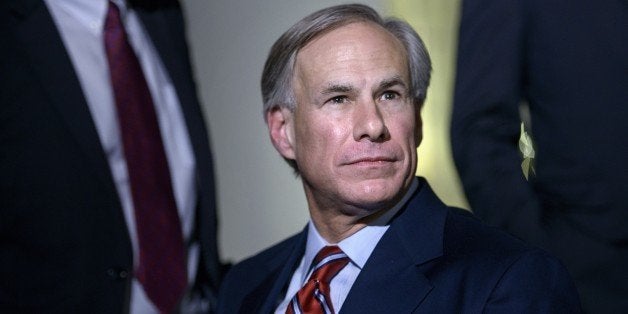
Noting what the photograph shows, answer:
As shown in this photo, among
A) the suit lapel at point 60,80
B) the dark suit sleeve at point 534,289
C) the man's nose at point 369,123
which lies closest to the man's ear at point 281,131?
the man's nose at point 369,123

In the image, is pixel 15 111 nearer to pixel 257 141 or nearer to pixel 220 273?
pixel 220 273

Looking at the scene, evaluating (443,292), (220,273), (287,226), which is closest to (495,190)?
(443,292)

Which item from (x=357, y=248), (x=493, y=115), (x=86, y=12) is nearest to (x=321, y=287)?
(x=357, y=248)

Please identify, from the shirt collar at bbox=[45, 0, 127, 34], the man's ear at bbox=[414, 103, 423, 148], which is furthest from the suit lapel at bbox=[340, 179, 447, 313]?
the shirt collar at bbox=[45, 0, 127, 34]

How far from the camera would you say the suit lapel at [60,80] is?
8.20ft

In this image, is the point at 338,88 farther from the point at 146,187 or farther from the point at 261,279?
the point at 146,187

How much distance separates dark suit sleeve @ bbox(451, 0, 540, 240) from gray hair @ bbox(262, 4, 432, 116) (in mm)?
106

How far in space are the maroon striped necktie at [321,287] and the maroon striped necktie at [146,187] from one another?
58 cm

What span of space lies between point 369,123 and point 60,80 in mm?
861

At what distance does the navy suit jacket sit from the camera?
1.83 m

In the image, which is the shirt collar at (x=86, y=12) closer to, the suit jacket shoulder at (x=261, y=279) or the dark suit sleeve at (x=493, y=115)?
the suit jacket shoulder at (x=261, y=279)

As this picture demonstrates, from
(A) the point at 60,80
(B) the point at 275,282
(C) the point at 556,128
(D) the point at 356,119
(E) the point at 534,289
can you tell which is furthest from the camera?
(A) the point at 60,80

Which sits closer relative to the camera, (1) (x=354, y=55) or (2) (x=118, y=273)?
(1) (x=354, y=55)

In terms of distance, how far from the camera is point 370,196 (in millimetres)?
2021
